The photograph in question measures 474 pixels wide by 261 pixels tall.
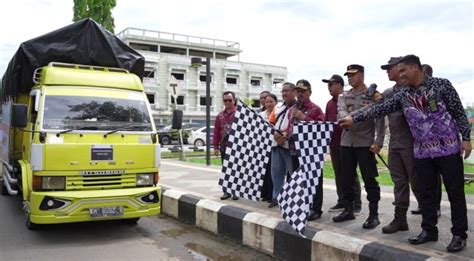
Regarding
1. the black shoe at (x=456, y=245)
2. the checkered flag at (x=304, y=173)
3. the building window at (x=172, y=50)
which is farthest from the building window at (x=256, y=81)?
the black shoe at (x=456, y=245)

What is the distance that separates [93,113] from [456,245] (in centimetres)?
497

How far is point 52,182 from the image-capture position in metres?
5.59

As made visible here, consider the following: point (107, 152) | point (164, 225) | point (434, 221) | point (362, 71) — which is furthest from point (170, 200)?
point (434, 221)

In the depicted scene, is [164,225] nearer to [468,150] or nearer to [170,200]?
[170,200]

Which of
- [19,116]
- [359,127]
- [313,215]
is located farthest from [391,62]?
[19,116]

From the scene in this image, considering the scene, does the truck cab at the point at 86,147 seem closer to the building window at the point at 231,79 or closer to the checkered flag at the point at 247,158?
the checkered flag at the point at 247,158

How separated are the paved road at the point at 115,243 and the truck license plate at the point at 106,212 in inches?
15.1

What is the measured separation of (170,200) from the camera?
25.2 ft

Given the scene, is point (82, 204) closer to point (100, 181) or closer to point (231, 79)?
point (100, 181)

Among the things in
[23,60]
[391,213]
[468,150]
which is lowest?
[391,213]

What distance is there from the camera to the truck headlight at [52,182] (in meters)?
5.55

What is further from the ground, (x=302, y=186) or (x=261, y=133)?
(x=261, y=133)

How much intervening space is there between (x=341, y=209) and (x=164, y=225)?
9.38 feet

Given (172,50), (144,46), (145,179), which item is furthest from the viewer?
(172,50)
